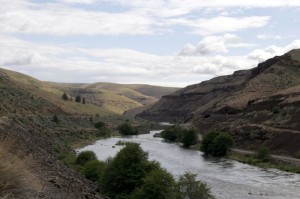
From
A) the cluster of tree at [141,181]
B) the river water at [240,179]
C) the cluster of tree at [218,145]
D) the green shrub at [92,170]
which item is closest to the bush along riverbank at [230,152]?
the cluster of tree at [218,145]

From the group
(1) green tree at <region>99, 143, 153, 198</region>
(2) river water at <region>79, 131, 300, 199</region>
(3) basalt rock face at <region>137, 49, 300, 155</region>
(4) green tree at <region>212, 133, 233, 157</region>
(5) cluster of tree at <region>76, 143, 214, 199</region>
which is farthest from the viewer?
(4) green tree at <region>212, 133, 233, 157</region>

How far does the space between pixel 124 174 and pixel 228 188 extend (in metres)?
13.5

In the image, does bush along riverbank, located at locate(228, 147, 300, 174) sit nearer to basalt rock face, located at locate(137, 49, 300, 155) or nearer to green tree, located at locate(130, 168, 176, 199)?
basalt rock face, located at locate(137, 49, 300, 155)

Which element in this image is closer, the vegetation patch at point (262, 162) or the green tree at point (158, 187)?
the green tree at point (158, 187)

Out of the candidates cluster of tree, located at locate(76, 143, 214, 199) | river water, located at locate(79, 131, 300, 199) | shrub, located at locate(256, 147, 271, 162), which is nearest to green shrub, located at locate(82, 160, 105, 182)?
cluster of tree, located at locate(76, 143, 214, 199)

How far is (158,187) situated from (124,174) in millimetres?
6392

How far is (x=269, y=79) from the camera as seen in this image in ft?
466

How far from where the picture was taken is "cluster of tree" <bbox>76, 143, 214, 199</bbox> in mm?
32125

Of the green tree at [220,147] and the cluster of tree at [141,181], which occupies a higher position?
the cluster of tree at [141,181]

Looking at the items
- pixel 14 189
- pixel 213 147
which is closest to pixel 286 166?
pixel 213 147

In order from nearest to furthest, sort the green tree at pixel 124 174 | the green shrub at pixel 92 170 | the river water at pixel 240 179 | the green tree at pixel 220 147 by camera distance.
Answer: the green tree at pixel 124 174
the river water at pixel 240 179
the green shrub at pixel 92 170
the green tree at pixel 220 147

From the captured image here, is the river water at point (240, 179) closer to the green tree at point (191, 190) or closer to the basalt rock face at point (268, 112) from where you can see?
the green tree at point (191, 190)

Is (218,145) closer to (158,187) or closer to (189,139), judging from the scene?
(189,139)

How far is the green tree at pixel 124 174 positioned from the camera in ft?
121
